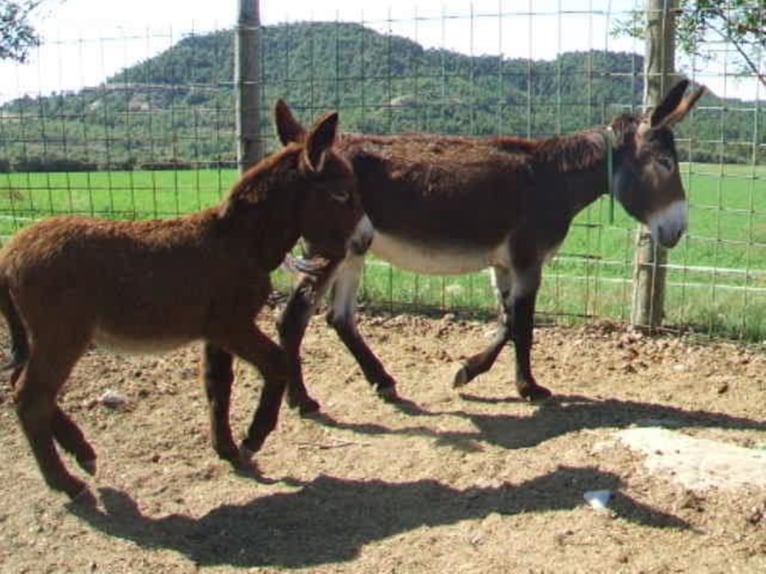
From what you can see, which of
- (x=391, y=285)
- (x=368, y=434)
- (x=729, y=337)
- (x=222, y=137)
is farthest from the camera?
(x=222, y=137)

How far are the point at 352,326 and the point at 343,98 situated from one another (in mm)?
3090

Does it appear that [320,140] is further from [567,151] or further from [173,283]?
[567,151]

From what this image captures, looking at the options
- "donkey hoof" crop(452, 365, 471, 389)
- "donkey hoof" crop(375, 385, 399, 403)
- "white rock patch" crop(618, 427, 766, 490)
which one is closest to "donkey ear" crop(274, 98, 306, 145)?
"donkey hoof" crop(375, 385, 399, 403)

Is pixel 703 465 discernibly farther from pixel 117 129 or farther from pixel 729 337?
pixel 117 129

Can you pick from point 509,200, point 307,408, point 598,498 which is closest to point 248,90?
point 509,200

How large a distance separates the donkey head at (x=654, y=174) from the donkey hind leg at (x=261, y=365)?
8.76ft

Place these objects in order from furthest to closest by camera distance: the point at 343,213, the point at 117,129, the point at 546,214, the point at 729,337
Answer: the point at 117,129 → the point at 729,337 → the point at 546,214 → the point at 343,213

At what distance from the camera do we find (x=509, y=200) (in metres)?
5.85

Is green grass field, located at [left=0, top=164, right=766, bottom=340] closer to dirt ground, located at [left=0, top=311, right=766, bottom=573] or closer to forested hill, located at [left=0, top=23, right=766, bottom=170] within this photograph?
forested hill, located at [left=0, top=23, right=766, bottom=170]

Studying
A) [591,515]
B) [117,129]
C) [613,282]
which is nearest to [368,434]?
[591,515]

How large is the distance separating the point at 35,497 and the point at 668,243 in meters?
4.08

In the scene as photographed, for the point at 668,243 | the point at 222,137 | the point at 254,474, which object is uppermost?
the point at 222,137

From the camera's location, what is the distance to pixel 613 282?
8.56 metres

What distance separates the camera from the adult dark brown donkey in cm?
425
